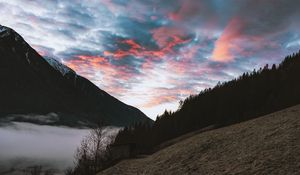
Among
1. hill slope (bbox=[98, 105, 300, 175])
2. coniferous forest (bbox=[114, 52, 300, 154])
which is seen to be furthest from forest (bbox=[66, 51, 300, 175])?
hill slope (bbox=[98, 105, 300, 175])

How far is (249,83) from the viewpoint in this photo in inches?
5231

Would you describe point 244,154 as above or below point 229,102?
below

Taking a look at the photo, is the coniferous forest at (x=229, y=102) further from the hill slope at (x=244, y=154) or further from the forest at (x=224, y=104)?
the hill slope at (x=244, y=154)

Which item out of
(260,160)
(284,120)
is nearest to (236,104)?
(284,120)

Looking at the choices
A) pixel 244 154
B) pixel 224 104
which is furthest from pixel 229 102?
pixel 244 154

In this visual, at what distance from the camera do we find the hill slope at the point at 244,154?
35.7 meters

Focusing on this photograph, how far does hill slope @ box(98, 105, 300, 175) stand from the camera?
35.7 metres

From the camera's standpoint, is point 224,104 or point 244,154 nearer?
point 244,154

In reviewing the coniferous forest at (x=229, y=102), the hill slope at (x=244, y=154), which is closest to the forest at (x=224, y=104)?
the coniferous forest at (x=229, y=102)

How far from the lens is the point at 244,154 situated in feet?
137

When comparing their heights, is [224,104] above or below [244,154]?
above

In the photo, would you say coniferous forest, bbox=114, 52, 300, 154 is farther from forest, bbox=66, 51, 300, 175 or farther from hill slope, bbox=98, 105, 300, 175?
hill slope, bbox=98, 105, 300, 175

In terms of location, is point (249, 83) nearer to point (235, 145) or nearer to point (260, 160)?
point (235, 145)

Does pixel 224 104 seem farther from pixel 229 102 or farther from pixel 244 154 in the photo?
pixel 244 154
